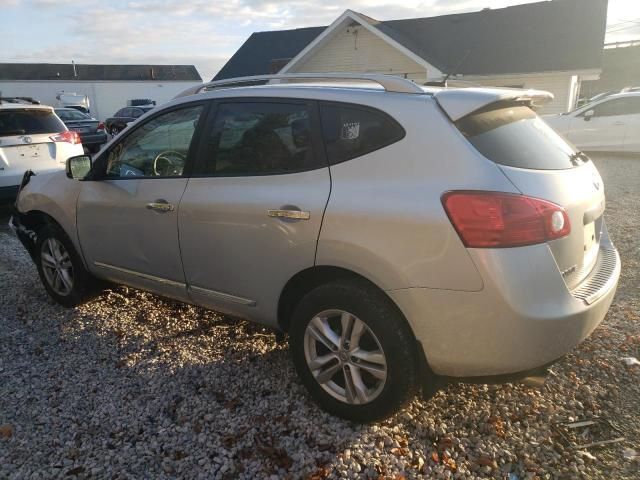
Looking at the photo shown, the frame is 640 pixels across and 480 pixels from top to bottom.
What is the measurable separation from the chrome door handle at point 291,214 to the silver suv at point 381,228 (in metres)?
0.02

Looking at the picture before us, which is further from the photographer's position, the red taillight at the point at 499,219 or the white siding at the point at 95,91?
the white siding at the point at 95,91

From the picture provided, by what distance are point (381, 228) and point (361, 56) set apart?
18172 millimetres

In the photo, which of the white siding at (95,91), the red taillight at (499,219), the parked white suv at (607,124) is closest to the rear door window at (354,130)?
the red taillight at (499,219)

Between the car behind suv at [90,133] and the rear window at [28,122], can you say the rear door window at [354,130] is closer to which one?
the rear window at [28,122]

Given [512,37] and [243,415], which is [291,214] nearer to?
[243,415]

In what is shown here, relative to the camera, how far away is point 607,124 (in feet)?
40.3

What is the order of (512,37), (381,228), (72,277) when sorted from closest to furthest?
1. (381,228)
2. (72,277)
3. (512,37)

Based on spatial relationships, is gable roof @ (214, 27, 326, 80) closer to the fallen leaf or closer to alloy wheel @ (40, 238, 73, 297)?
alloy wheel @ (40, 238, 73, 297)

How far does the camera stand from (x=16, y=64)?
199 feet

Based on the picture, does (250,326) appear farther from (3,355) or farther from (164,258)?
(3,355)

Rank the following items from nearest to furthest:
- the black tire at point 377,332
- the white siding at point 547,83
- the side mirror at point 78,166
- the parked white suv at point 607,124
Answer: the black tire at point 377,332 < the side mirror at point 78,166 < the parked white suv at point 607,124 < the white siding at point 547,83

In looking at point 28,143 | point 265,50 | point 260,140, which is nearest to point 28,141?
point 28,143

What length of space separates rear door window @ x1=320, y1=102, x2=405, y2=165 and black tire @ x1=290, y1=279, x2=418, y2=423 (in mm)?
671

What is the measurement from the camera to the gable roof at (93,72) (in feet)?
189
